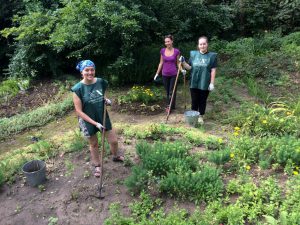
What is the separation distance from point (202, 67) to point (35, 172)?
331cm

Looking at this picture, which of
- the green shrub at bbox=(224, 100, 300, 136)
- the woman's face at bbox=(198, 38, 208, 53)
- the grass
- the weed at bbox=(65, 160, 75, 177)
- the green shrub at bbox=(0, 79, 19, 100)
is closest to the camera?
the weed at bbox=(65, 160, 75, 177)

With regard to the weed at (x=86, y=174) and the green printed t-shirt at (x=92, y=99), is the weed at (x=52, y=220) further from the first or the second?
the green printed t-shirt at (x=92, y=99)

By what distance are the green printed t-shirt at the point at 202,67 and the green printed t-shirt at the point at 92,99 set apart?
81.2 inches

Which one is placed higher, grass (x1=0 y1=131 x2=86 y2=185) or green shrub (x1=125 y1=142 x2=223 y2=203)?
green shrub (x1=125 y1=142 x2=223 y2=203)

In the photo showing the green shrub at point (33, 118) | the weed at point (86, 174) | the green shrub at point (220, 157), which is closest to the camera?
the green shrub at point (220, 157)

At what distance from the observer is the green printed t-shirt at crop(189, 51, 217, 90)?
6262mm

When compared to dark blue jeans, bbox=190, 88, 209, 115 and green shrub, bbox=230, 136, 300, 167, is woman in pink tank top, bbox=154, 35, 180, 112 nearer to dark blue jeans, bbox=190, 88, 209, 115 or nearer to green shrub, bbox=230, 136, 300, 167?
dark blue jeans, bbox=190, 88, 209, 115

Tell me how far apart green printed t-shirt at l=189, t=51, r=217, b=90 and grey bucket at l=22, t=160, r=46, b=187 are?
303 cm

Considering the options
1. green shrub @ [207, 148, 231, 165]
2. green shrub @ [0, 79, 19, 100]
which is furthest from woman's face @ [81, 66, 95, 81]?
green shrub @ [0, 79, 19, 100]

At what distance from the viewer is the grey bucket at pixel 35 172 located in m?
5.03

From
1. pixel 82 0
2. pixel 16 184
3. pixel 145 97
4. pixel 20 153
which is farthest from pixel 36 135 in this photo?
pixel 82 0

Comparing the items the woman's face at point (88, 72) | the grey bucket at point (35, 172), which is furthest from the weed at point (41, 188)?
the woman's face at point (88, 72)

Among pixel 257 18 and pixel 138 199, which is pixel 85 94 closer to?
pixel 138 199

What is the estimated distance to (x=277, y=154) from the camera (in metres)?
4.87
